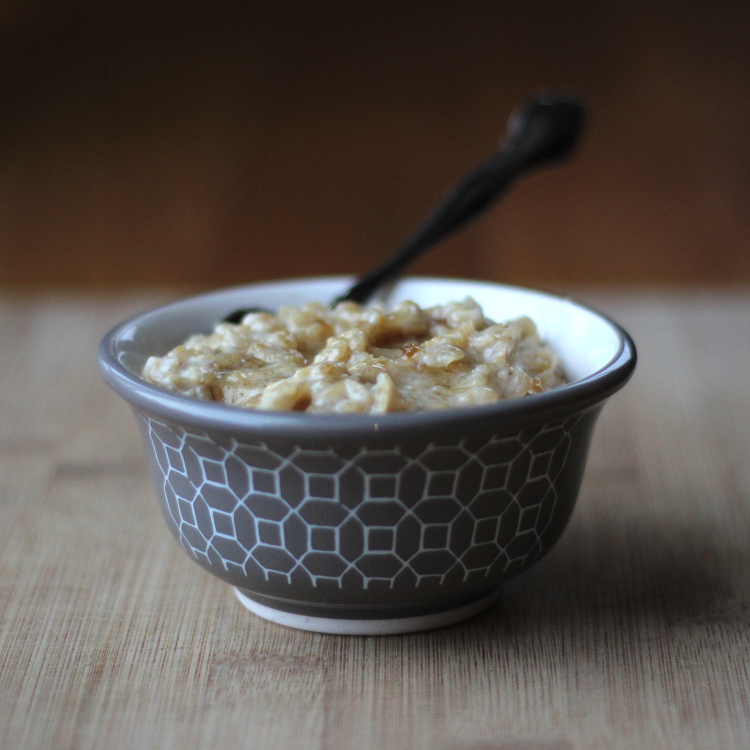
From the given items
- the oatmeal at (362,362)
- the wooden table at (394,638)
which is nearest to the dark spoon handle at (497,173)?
the oatmeal at (362,362)

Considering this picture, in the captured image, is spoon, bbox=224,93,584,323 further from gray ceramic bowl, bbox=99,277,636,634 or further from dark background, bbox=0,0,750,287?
dark background, bbox=0,0,750,287

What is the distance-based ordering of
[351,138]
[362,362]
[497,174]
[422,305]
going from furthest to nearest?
[351,138], [497,174], [422,305], [362,362]

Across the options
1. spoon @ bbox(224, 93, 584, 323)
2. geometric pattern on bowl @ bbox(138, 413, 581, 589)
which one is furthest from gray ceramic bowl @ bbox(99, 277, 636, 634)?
spoon @ bbox(224, 93, 584, 323)

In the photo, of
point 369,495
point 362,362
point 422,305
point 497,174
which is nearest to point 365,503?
point 369,495

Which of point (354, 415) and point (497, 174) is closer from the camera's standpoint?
point (354, 415)

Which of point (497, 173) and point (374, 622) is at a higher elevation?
point (497, 173)

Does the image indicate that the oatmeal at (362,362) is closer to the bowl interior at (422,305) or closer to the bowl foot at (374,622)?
the bowl interior at (422,305)

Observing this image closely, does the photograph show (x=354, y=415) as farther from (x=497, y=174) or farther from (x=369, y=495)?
(x=497, y=174)
